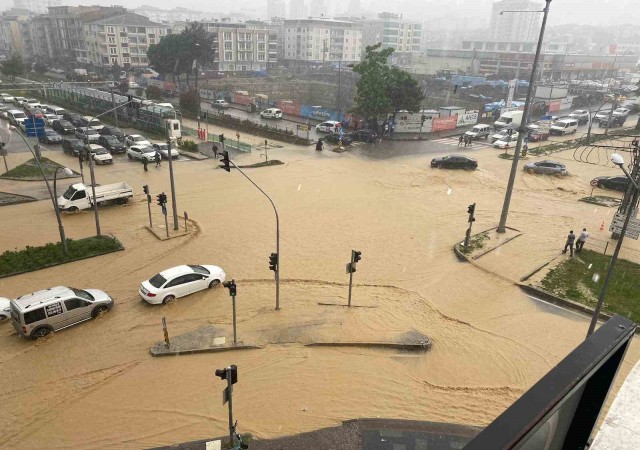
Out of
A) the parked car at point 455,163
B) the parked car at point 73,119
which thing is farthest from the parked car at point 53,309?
the parked car at point 73,119

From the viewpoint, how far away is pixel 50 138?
37.9m

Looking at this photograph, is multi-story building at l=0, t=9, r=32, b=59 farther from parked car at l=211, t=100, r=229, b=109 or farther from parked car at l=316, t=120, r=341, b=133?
parked car at l=316, t=120, r=341, b=133

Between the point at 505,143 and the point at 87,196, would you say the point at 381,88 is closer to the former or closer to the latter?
the point at 505,143

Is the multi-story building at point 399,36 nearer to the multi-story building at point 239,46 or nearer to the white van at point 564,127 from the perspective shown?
the multi-story building at point 239,46

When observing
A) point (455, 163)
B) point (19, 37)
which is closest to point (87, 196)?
point (455, 163)

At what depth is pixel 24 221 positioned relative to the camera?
22.6 meters

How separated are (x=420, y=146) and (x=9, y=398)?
37910 mm

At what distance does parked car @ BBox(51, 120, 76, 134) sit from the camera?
1624 inches

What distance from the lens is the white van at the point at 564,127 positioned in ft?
165

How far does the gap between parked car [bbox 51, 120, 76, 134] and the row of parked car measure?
103ft

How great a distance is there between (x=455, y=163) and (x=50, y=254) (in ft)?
92.4

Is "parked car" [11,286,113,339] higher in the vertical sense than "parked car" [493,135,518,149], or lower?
lower

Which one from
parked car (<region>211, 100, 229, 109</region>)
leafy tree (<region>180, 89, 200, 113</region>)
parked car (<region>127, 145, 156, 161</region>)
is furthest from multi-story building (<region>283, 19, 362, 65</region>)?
parked car (<region>127, 145, 156, 161</region>)

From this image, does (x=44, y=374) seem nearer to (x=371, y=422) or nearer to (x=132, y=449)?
(x=132, y=449)
